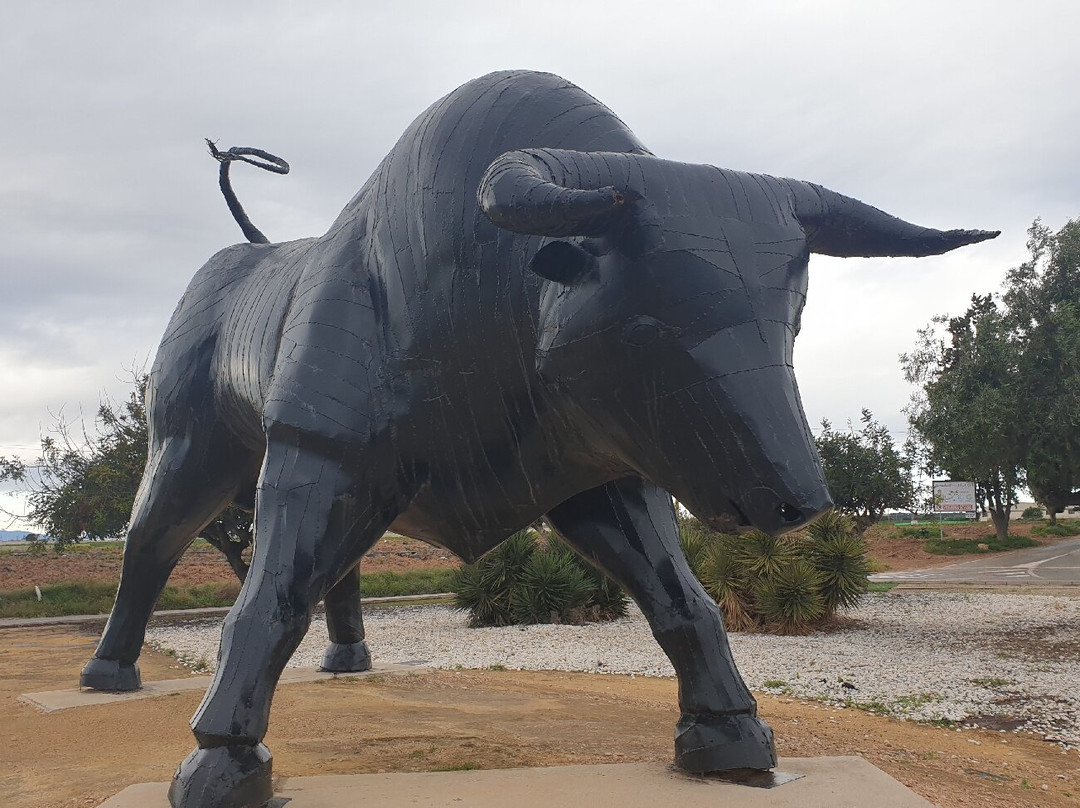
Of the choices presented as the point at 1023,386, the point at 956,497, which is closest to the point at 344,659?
the point at 1023,386

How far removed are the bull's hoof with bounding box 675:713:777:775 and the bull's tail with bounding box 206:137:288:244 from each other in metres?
3.97

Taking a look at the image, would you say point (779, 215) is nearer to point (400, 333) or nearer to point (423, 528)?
point (400, 333)

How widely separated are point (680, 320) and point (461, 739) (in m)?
2.82

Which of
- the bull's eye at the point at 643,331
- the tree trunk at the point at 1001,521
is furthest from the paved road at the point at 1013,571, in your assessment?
the bull's eye at the point at 643,331

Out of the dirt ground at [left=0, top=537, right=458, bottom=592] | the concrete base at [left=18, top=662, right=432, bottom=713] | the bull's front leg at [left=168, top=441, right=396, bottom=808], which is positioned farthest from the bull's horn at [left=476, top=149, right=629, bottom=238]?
the dirt ground at [left=0, top=537, right=458, bottom=592]

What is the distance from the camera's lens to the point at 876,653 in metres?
9.22

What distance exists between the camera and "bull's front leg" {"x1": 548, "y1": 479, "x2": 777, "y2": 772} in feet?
10.5

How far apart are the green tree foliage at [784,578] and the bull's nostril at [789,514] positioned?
927 cm

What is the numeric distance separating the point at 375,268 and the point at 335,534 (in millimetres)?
958

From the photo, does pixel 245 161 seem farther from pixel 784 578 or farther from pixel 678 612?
pixel 784 578

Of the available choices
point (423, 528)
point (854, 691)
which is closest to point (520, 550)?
point (854, 691)

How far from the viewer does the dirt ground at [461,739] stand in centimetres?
368

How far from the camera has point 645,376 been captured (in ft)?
7.91

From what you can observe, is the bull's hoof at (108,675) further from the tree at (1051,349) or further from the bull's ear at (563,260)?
the tree at (1051,349)
